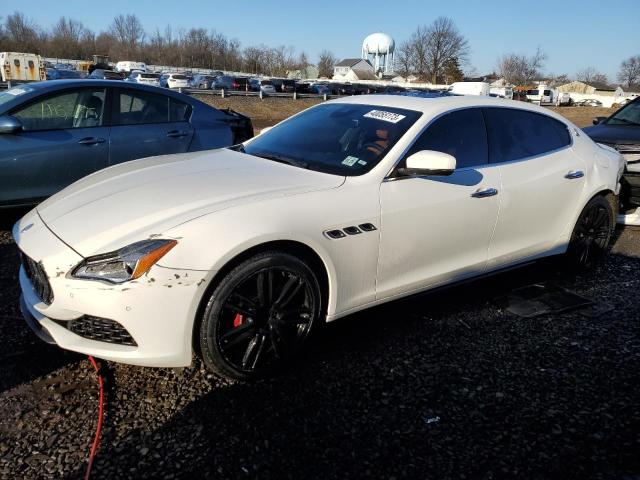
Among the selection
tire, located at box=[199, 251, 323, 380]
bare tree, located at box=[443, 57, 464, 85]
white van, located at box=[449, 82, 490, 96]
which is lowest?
tire, located at box=[199, 251, 323, 380]

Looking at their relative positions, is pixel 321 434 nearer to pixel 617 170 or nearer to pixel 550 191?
pixel 550 191

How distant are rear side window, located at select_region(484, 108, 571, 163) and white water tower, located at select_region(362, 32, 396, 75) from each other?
371 feet

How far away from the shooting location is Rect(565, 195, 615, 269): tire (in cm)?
445

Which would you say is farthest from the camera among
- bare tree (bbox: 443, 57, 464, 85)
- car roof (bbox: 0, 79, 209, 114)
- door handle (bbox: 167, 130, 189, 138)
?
bare tree (bbox: 443, 57, 464, 85)

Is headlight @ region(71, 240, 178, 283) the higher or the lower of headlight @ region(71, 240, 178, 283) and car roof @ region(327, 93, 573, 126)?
the lower

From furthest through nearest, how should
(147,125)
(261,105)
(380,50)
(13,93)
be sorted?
(380,50) < (261,105) < (147,125) < (13,93)

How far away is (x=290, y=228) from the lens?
8.68 feet

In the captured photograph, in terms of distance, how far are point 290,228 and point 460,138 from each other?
158 cm

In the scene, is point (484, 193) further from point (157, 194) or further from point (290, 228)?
point (157, 194)

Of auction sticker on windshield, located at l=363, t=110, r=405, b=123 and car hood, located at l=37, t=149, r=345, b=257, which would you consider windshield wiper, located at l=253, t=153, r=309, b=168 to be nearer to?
car hood, located at l=37, t=149, r=345, b=257

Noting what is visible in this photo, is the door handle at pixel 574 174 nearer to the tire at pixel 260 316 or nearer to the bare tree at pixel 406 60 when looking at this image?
the tire at pixel 260 316

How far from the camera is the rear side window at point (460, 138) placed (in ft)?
11.1

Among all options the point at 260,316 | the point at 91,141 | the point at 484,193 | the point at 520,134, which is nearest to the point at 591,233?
the point at 520,134

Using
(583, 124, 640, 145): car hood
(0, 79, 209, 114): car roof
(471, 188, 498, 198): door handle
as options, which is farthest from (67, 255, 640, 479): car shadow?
(583, 124, 640, 145): car hood
